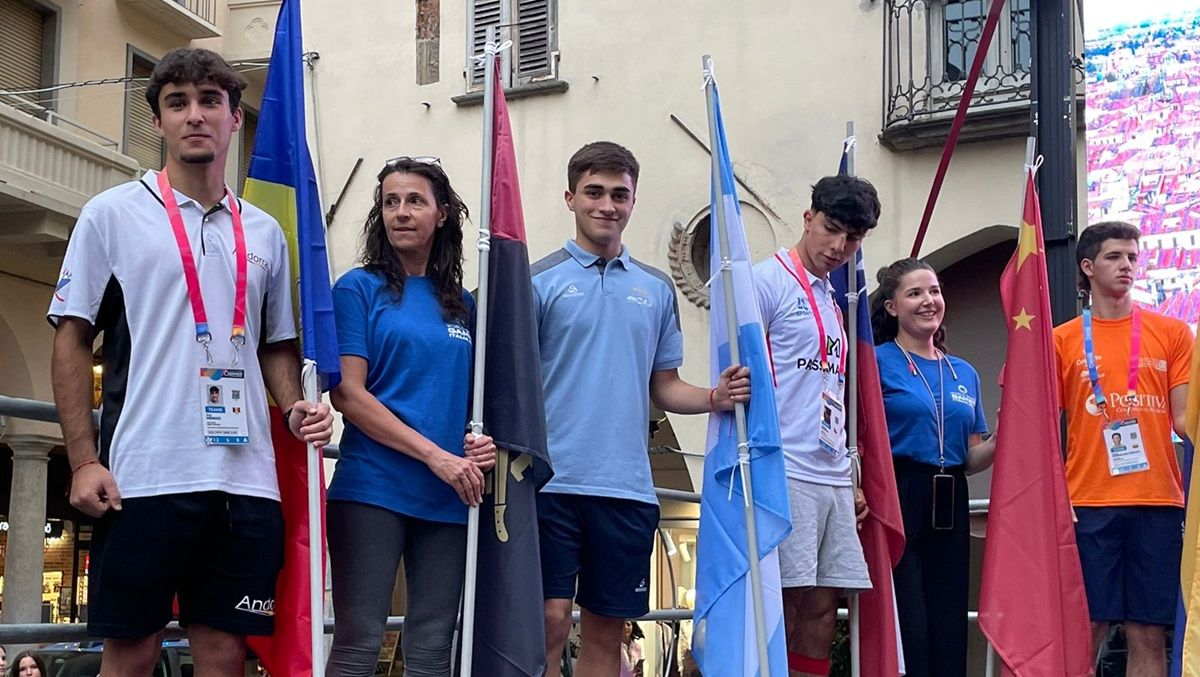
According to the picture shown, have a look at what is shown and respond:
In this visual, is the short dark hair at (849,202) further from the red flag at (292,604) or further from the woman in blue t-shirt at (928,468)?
the red flag at (292,604)

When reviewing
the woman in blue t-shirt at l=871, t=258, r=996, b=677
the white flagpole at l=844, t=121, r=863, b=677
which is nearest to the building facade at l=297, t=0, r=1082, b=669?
the woman in blue t-shirt at l=871, t=258, r=996, b=677

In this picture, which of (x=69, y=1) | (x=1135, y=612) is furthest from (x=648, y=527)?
(x=69, y=1)

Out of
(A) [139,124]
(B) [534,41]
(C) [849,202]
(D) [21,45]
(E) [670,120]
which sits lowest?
(C) [849,202]

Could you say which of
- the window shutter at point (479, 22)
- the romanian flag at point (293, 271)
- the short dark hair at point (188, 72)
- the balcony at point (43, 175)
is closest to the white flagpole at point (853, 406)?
the romanian flag at point (293, 271)

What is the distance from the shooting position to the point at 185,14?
49.2ft

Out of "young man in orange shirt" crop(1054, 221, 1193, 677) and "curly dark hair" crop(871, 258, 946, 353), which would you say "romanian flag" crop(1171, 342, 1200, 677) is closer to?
"young man in orange shirt" crop(1054, 221, 1193, 677)

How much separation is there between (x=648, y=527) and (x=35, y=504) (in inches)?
64.0

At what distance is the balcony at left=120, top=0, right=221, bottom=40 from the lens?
14930 millimetres

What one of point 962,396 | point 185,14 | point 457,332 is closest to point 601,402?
point 457,332

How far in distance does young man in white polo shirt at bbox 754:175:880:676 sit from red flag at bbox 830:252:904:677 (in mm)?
156

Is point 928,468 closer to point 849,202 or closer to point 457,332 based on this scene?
point 849,202

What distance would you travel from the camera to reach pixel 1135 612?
468cm

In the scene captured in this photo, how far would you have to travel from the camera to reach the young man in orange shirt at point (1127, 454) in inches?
184

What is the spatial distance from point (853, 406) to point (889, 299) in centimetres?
63
